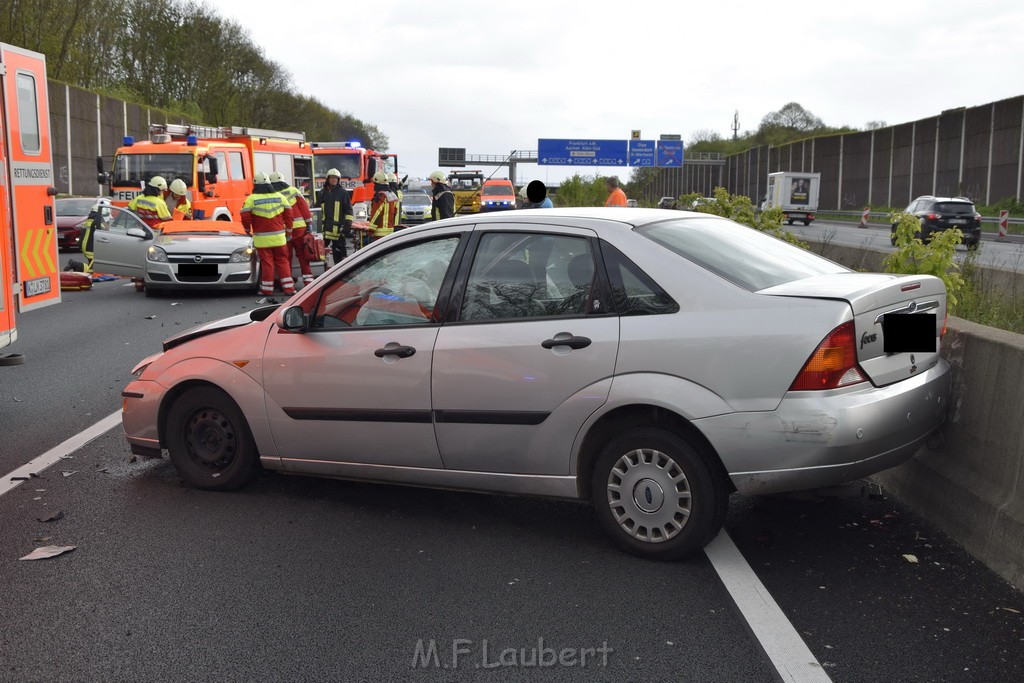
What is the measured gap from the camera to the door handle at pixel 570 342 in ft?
16.6

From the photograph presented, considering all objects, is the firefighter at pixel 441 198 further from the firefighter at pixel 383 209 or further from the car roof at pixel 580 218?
the car roof at pixel 580 218

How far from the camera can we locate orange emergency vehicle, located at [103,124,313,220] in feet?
72.8

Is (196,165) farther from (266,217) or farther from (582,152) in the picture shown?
(582,152)

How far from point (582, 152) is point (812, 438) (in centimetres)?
6262

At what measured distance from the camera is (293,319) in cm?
582

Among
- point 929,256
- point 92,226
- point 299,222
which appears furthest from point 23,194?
point 92,226

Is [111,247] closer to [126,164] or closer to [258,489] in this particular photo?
[126,164]

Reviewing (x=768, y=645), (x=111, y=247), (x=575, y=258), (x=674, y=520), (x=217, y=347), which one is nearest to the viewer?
(x=768, y=645)

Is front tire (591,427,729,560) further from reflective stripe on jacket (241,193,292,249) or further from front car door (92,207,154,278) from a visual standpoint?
front car door (92,207,154,278)

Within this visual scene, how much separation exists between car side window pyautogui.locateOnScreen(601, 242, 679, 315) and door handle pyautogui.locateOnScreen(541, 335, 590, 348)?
→ 207 millimetres

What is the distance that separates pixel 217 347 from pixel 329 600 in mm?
2080

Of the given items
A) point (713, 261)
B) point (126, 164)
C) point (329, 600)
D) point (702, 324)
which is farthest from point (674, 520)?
point (126, 164)

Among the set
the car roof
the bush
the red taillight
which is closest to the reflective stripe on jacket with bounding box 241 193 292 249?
the bush

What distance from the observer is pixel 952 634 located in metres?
4.15
